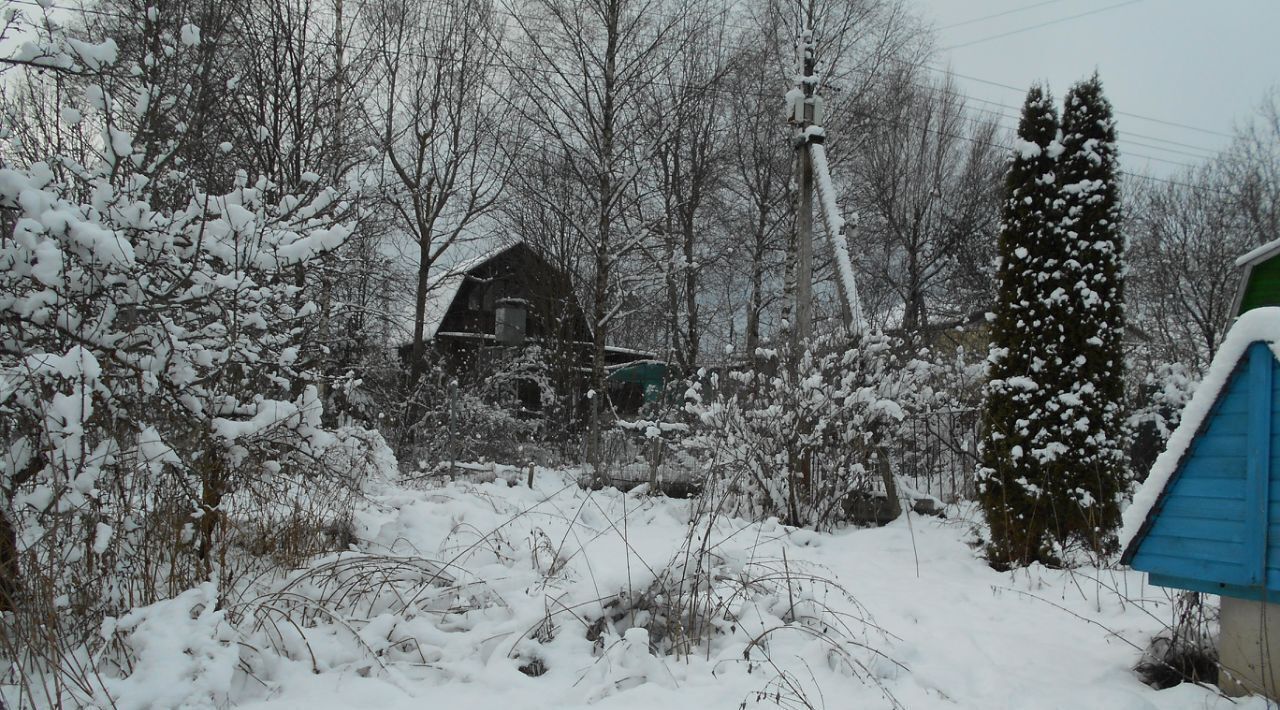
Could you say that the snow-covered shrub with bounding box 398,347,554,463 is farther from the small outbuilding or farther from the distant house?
the small outbuilding

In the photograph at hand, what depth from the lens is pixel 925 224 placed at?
17.0 m

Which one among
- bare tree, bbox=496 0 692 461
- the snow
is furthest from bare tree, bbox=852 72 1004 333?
the snow

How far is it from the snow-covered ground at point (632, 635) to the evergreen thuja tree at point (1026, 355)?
551 millimetres

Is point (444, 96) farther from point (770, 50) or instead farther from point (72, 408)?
point (72, 408)

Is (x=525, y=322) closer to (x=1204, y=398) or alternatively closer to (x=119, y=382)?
(x=119, y=382)

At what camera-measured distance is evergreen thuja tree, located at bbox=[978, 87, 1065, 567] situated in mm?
4695

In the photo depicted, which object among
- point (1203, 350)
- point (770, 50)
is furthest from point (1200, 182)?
point (770, 50)

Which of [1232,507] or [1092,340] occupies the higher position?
[1092,340]

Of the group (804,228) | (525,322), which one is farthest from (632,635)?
(525,322)

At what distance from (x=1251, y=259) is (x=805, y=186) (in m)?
3.79

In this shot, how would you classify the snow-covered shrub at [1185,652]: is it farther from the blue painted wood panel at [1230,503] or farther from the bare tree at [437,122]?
the bare tree at [437,122]

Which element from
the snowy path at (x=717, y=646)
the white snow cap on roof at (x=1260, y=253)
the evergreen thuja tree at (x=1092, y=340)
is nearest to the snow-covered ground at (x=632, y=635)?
the snowy path at (x=717, y=646)

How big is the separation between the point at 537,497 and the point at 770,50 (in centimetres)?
1220

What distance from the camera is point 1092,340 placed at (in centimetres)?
463
